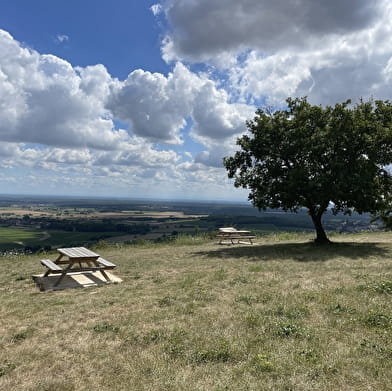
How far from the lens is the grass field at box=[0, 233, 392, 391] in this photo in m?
4.76

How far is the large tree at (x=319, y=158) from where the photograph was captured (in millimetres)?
18656

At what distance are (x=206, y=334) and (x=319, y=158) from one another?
1696 cm

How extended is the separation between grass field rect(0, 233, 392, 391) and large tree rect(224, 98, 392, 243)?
321 inches

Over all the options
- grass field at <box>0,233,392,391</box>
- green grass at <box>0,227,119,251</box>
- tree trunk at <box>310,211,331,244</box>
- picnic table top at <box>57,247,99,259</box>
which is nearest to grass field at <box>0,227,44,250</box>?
green grass at <box>0,227,119,251</box>

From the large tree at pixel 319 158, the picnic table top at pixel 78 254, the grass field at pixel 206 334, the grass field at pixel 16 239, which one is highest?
the large tree at pixel 319 158

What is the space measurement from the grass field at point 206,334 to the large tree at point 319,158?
26.8 ft

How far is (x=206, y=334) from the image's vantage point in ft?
20.7

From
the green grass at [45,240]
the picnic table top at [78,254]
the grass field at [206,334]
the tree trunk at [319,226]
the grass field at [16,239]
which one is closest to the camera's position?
the grass field at [206,334]

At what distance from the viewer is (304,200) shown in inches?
804

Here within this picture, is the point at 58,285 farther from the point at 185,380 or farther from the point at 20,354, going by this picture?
the point at 185,380

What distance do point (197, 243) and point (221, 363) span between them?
2098 cm

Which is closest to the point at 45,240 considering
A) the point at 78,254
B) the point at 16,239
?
the point at 16,239

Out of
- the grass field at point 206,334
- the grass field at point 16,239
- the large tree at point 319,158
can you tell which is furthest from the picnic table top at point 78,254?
the grass field at point 16,239

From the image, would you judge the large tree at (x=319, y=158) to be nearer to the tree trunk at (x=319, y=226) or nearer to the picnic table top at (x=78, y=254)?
the tree trunk at (x=319, y=226)
